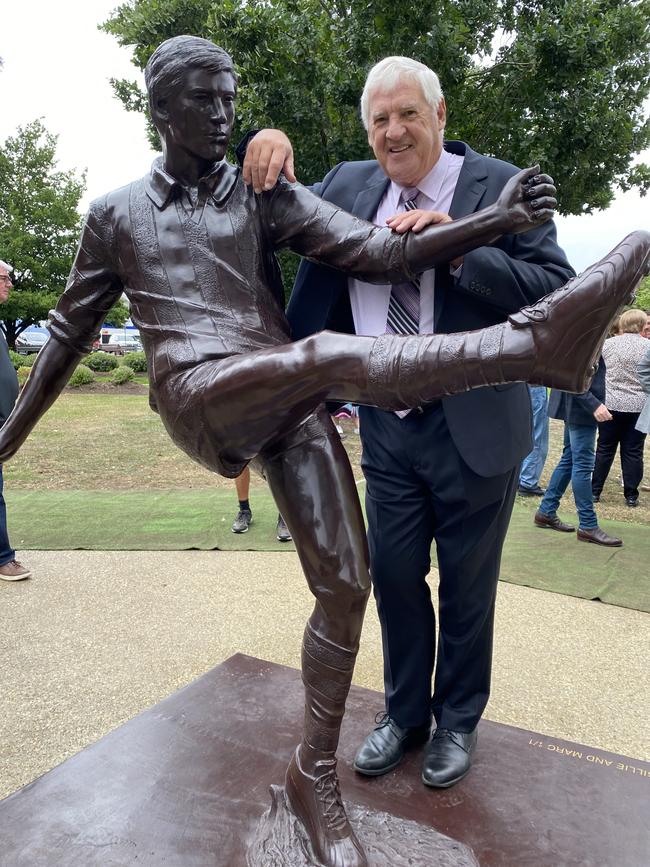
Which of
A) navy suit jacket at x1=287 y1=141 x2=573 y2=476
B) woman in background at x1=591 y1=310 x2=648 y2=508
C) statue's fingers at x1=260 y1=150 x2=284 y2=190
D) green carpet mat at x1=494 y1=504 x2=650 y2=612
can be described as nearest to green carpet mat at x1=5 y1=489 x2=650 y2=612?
green carpet mat at x1=494 y1=504 x2=650 y2=612

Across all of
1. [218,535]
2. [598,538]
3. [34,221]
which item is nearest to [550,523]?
[598,538]

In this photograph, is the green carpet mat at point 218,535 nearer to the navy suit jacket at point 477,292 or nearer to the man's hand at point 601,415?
the man's hand at point 601,415

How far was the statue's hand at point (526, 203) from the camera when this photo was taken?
5.07 feet

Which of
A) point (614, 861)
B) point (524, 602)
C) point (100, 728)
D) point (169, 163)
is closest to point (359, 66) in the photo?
point (524, 602)

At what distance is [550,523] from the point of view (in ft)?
20.3

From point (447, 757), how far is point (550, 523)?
4335mm

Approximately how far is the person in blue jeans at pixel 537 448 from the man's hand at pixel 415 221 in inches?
209

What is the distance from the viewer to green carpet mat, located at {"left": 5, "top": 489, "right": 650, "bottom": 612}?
4.95 m

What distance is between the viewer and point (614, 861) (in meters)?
1.83

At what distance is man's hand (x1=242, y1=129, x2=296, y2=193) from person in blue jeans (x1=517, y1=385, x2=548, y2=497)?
5.36 metres

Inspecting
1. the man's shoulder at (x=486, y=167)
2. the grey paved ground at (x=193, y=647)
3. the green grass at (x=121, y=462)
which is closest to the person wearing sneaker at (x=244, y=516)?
the grey paved ground at (x=193, y=647)

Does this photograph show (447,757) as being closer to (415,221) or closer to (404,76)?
(415,221)

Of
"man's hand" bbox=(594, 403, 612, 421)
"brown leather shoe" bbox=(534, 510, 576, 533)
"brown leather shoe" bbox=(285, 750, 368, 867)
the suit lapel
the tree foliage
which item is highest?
the tree foliage

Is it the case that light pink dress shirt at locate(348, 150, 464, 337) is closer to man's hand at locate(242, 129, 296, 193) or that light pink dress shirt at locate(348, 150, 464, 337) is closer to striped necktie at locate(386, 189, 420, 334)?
striped necktie at locate(386, 189, 420, 334)
